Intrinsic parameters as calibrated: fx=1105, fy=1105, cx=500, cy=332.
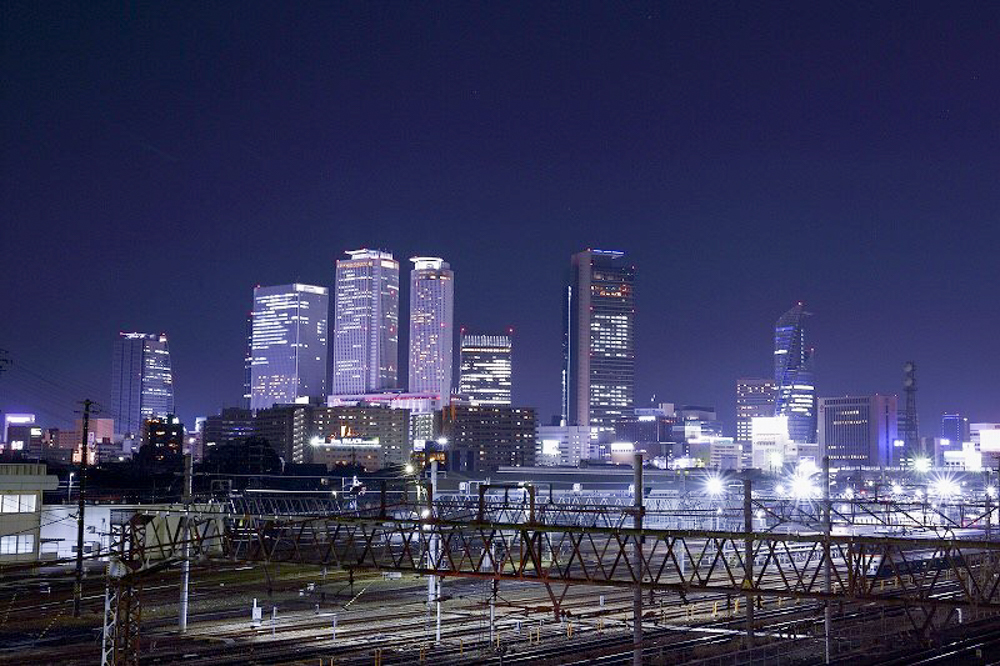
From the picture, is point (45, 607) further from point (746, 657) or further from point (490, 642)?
point (746, 657)

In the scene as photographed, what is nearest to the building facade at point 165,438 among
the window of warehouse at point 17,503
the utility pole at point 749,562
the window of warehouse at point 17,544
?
the window of warehouse at point 17,503

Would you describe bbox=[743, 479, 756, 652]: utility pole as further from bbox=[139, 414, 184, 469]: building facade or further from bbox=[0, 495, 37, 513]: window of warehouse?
bbox=[139, 414, 184, 469]: building facade

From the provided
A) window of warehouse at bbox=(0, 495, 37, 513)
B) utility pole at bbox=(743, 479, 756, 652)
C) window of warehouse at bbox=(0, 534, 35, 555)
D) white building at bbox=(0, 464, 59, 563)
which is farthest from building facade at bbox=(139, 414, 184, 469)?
utility pole at bbox=(743, 479, 756, 652)

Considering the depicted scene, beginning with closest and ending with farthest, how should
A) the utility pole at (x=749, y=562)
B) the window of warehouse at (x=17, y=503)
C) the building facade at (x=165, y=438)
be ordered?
the utility pole at (x=749, y=562) < the window of warehouse at (x=17, y=503) < the building facade at (x=165, y=438)

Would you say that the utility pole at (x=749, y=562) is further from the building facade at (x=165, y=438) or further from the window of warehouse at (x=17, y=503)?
the building facade at (x=165, y=438)

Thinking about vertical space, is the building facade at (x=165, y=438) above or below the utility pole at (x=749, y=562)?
above

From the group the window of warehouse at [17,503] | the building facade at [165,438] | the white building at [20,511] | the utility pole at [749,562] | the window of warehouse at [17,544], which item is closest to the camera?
the utility pole at [749,562]

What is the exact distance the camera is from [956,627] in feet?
148

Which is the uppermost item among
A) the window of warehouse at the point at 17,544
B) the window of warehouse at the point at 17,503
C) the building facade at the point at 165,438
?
the building facade at the point at 165,438

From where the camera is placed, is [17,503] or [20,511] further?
[20,511]

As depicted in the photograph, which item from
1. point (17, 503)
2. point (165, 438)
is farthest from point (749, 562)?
point (165, 438)

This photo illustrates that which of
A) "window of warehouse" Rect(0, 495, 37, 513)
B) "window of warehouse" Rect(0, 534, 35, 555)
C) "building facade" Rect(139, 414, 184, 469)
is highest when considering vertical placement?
"building facade" Rect(139, 414, 184, 469)

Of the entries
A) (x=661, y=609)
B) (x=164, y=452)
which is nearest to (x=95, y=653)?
(x=661, y=609)

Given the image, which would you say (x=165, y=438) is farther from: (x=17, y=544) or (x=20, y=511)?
(x=17, y=544)
